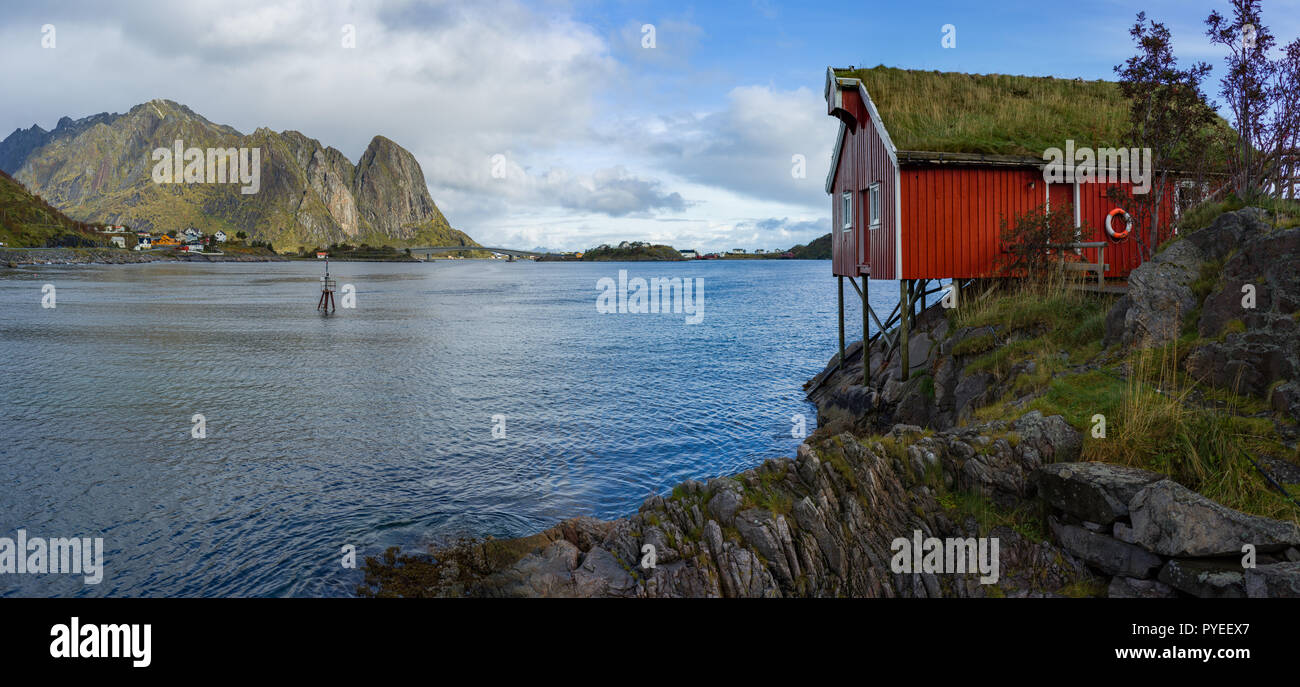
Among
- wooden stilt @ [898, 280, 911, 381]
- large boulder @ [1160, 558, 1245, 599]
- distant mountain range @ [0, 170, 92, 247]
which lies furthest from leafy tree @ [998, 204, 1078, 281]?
distant mountain range @ [0, 170, 92, 247]

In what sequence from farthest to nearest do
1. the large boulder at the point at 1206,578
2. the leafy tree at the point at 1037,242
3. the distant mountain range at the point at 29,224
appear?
1. the distant mountain range at the point at 29,224
2. the leafy tree at the point at 1037,242
3. the large boulder at the point at 1206,578

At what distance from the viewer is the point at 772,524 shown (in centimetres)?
987

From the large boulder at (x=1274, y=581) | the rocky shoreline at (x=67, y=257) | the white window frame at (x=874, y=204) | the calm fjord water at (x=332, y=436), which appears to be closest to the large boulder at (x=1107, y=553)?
the large boulder at (x=1274, y=581)

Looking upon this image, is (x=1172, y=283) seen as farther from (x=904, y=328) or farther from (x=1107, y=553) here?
(x=904, y=328)

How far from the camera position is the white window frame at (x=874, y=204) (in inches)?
848

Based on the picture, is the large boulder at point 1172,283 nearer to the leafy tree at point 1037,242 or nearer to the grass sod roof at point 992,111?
the leafy tree at point 1037,242

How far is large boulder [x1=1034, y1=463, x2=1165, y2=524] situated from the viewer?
8.46 metres

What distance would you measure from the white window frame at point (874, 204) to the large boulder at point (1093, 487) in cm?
1357

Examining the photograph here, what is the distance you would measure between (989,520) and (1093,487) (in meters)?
1.48

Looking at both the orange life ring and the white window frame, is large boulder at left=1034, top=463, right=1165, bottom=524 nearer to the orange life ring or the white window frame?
the white window frame

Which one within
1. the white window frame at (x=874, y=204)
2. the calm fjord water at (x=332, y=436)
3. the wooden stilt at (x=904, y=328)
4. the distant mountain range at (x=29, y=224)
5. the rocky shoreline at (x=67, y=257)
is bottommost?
the calm fjord water at (x=332, y=436)

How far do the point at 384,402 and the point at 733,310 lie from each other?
52495mm
